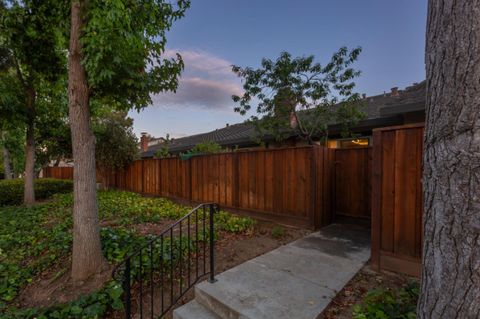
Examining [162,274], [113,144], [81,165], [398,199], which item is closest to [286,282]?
[162,274]

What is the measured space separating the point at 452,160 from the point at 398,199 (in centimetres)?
192

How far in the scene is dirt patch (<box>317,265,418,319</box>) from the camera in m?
2.24

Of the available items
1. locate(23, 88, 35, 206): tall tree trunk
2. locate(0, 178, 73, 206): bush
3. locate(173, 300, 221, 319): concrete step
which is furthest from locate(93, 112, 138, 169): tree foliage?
locate(173, 300, 221, 319): concrete step

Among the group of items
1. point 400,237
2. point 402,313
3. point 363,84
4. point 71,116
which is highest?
point 363,84

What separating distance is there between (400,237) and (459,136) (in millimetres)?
2166

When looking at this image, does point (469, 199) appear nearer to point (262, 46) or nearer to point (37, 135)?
point (262, 46)

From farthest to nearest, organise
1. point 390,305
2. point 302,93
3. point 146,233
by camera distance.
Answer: point 302,93, point 146,233, point 390,305

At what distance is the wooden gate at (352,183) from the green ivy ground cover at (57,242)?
A: 6.79ft

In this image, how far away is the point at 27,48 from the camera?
4199 mm

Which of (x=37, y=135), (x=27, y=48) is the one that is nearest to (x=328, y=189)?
(x=27, y=48)

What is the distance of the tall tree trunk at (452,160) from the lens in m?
1.13

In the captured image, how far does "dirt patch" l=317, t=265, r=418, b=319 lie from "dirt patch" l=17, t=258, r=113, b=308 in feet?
8.98

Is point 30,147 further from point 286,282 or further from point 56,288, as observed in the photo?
point 286,282

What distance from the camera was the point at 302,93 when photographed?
6648 millimetres
